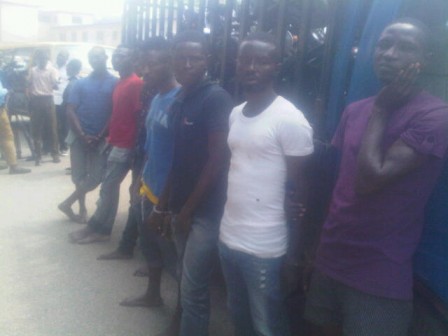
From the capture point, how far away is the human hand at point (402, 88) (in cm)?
173

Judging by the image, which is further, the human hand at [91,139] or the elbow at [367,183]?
the human hand at [91,139]

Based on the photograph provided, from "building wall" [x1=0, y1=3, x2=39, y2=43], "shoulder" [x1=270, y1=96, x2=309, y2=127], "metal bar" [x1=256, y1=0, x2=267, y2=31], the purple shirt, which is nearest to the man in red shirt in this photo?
"metal bar" [x1=256, y1=0, x2=267, y2=31]

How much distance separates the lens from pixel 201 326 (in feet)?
8.96

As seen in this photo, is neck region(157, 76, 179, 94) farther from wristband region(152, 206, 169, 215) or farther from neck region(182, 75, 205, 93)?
wristband region(152, 206, 169, 215)

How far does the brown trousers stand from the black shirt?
6568 mm

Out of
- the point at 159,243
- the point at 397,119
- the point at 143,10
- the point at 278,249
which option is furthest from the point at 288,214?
the point at 143,10

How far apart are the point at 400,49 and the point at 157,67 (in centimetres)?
176

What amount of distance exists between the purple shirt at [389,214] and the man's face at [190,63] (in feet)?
3.42

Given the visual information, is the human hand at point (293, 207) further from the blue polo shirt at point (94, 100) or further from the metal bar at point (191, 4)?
the blue polo shirt at point (94, 100)

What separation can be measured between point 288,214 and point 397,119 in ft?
2.31

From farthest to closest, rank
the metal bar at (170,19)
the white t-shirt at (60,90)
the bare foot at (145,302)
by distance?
the white t-shirt at (60,90), the metal bar at (170,19), the bare foot at (145,302)

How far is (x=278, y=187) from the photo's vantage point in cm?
225

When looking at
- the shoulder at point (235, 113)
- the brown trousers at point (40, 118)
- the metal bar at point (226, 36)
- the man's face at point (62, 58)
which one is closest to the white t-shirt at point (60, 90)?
the man's face at point (62, 58)

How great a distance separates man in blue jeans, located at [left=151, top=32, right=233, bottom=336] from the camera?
101 inches
